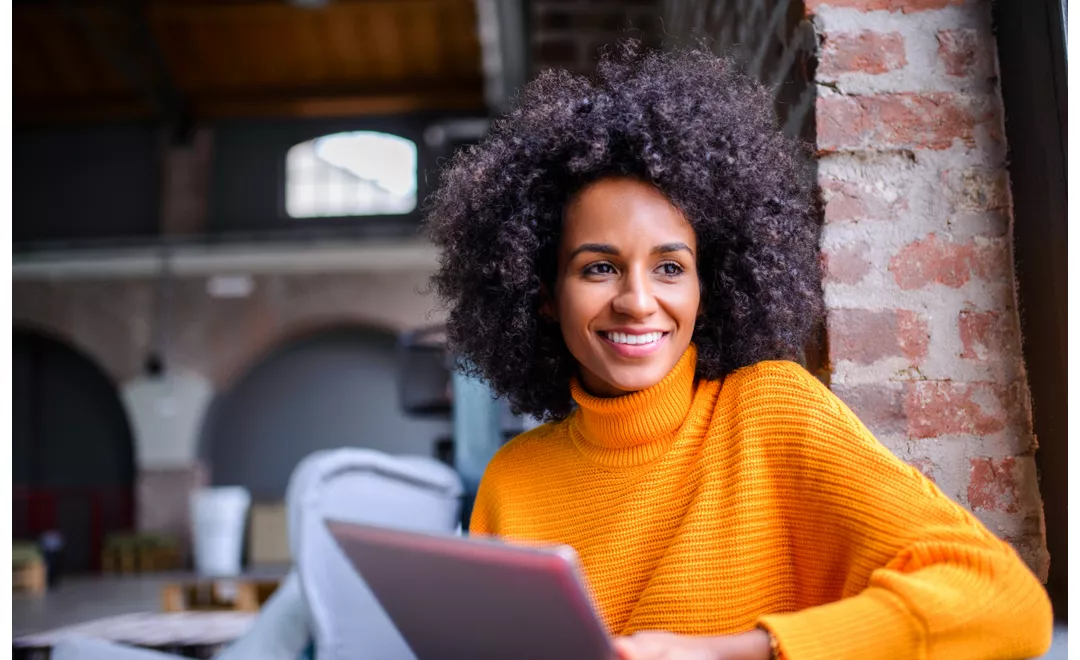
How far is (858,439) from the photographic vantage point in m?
1.05

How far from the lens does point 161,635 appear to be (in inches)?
91.2

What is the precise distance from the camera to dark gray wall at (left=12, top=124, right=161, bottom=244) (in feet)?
33.8

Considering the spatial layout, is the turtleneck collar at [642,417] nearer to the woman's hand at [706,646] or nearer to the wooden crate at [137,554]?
the woman's hand at [706,646]

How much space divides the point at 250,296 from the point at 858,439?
9501 millimetres

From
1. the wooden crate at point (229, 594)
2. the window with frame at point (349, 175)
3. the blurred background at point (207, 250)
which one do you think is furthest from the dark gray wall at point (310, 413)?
the wooden crate at point (229, 594)

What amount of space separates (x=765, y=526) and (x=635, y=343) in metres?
0.27

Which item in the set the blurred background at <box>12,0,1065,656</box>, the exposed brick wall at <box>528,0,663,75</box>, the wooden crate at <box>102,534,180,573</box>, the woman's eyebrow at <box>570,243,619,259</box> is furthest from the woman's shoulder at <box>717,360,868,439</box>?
the wooden crate at <box>102,534,180,573</box>

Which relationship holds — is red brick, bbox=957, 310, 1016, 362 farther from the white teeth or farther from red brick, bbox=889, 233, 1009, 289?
the white teeth

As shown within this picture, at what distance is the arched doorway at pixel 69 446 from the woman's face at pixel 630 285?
33.6 feet

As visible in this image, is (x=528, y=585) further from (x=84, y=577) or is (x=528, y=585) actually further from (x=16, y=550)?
(x=84, y=577)

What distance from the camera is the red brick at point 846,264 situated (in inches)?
56.2

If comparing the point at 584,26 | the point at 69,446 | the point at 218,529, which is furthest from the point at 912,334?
the point at 69,446

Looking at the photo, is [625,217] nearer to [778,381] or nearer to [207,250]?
[778,381]

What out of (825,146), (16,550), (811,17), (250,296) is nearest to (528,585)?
(825,146)
